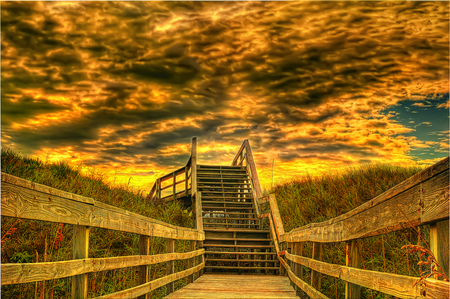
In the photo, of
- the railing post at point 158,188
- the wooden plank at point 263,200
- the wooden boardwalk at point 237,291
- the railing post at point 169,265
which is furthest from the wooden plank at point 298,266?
the railing post at point 158,188

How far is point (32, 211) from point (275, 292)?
4925 mm

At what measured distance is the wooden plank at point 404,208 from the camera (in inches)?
70.1

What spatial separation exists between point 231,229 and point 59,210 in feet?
31.7

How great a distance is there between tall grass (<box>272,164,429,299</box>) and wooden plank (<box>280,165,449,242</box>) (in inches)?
159

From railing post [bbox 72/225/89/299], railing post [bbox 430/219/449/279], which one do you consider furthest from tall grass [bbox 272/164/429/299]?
railing post [bbox 72/225/89/299]

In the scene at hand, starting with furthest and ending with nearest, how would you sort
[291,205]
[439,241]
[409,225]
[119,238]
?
[291,205] < [119,238] < [409,225] < [439,241]

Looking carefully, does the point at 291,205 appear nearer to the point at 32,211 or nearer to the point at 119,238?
the point at 119,238

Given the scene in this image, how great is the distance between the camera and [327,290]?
23.0ft

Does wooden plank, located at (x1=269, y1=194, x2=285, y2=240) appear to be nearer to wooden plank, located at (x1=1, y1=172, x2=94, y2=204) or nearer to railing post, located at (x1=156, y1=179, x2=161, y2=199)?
wooden plank, located at (x1=1, y1=172, x2=94, y2=204)

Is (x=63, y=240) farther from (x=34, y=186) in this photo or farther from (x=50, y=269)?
(x=34, y=186)

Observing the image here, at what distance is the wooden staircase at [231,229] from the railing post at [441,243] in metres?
8.40

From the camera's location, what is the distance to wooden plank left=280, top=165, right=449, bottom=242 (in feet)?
5.84

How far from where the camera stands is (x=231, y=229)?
11758 millimetres

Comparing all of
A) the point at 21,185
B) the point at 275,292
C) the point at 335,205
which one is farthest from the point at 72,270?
the point at 335,205
